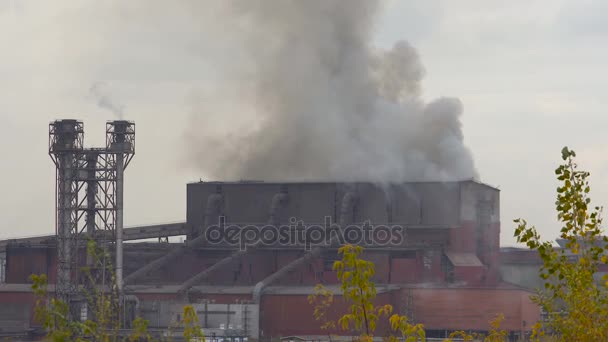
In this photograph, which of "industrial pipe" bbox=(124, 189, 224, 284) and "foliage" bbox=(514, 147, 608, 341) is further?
"industrial pipe" bbox=(124, 189, 224, 284)

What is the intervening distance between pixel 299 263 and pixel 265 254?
5021 mm

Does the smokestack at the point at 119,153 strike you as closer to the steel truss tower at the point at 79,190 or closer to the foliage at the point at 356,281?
the steel truss tower at the point at 79,190

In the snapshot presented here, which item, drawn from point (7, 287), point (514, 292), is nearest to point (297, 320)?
point (514, 292)

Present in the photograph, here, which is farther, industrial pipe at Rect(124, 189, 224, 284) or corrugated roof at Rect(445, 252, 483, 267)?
industrial pipe at Rect(124, 189, 224, 284)

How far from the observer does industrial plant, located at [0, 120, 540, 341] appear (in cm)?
6838

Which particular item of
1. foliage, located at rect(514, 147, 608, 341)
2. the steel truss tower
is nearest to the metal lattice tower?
the steel truss tower

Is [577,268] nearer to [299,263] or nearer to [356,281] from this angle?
[356,281]

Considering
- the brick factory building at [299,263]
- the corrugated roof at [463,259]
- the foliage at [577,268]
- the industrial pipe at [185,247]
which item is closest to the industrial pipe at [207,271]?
the brick factory building at [299,263]

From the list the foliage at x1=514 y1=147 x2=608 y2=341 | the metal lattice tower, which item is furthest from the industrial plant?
the foliage at x1=514 y1=147 x2=608 y2=341

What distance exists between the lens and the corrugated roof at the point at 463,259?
76312 mm

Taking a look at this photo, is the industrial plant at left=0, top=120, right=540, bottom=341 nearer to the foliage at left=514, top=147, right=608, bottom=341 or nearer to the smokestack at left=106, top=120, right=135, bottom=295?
the smokestack at left=106, top=120, right=135, bottom=295

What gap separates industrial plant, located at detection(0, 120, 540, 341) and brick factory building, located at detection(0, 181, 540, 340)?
3.4 inches

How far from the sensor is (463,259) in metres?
77.2

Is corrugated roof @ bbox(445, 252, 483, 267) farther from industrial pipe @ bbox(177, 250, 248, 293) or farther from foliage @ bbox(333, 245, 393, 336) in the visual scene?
foliage @ bbox(333, 245, 393, 336)
